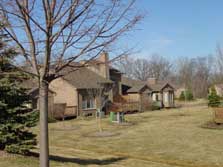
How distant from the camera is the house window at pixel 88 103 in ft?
136

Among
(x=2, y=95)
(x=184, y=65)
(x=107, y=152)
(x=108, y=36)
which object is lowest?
(x=107, y=152)

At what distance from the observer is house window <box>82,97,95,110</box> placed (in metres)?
41.3

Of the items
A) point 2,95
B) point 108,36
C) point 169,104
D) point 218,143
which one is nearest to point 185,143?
point 218,143

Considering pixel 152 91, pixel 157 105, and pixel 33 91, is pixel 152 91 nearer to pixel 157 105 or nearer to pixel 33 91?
pixel 157 105

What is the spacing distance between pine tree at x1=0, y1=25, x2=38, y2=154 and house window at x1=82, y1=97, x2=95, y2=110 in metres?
28.9

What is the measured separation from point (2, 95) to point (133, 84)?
148 ft

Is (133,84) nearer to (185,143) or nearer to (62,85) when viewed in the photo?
(62,85)

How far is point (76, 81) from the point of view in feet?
137

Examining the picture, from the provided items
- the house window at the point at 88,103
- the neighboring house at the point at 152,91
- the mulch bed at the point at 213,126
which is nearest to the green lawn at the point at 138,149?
the mulch bed at the point at 213,126

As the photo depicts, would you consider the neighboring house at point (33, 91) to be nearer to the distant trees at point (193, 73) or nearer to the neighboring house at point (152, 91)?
the neighboring house at point (152, 91)

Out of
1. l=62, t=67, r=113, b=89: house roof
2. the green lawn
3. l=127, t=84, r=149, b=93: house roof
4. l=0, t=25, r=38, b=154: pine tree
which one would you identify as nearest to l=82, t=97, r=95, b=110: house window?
l=62, t=67, r=113, b=89: house roof

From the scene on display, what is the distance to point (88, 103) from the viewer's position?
41938mm

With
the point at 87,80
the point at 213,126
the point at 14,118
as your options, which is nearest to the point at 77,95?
the point at 87,80

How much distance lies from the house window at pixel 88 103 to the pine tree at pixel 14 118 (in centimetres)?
2886
